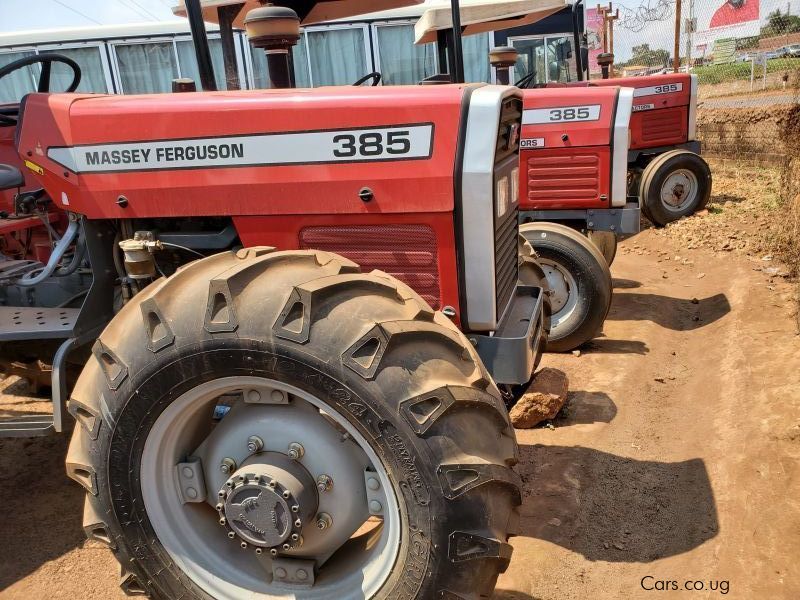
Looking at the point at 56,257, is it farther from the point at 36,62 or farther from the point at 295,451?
the point at 295,451

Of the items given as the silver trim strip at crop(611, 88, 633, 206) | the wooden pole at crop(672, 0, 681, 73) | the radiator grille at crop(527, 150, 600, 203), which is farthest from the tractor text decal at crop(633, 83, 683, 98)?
the radiator grille at crop(527, 150, 600, 203)

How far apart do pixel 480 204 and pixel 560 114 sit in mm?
3756

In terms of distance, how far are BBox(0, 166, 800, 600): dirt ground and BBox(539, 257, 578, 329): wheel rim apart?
0.33m

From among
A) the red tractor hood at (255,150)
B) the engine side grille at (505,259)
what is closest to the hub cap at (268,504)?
the red tractor hood at (255,150)

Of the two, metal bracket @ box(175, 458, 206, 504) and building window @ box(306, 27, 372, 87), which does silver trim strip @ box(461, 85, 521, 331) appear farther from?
building window @ box(306, 27, 372, 87)

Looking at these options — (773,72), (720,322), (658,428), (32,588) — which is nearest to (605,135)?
(720,322)

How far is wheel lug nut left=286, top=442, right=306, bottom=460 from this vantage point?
6.91 ft

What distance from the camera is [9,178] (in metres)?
3.13

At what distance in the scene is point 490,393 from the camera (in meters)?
2.00

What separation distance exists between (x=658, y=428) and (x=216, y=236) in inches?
104

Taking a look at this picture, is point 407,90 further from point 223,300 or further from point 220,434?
point 220,434

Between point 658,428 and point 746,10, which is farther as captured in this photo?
point 746,10

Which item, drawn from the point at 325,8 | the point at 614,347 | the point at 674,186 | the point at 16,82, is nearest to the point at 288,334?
the point at 325,8

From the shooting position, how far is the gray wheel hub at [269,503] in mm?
→ 2027
